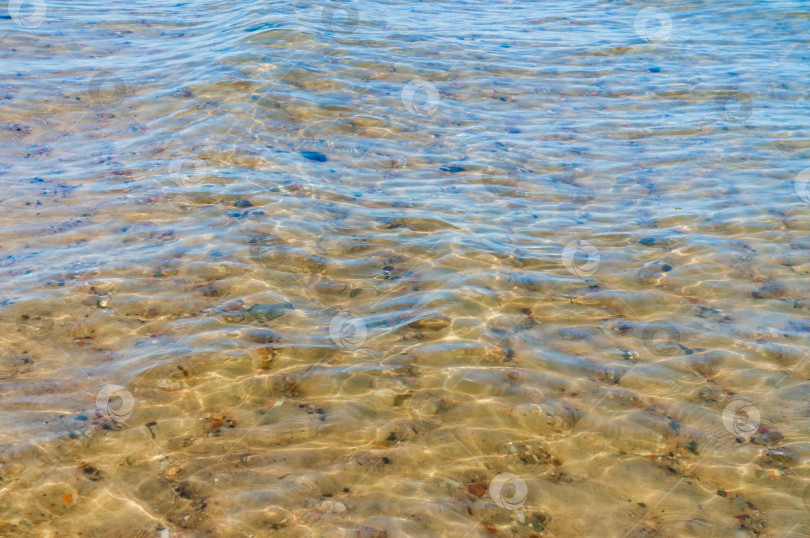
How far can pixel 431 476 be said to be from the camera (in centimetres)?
399

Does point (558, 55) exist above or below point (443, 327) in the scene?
above

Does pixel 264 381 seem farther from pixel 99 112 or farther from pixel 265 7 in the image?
pixel 265 7

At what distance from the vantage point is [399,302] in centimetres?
566

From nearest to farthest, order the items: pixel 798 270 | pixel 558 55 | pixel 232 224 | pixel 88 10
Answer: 1. pixel 798 270
2. pixel 232 224
3. pixel 558 55
4. pixel 88 10

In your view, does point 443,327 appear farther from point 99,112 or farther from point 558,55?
point 558,55

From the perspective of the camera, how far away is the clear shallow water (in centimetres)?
387

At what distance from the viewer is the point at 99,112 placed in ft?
32.7

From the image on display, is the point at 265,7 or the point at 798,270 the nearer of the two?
the point at 798,270

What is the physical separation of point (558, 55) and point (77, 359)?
1125cm

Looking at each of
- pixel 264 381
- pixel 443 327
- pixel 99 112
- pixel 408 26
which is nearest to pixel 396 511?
pixel 264 381

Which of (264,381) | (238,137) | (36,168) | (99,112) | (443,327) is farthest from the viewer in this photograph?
(99,112)

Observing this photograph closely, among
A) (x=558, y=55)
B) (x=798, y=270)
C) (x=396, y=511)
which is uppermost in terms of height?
(x=558, y=55)

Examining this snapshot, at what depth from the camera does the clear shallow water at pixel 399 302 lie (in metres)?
3.87

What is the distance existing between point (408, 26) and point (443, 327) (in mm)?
11034
